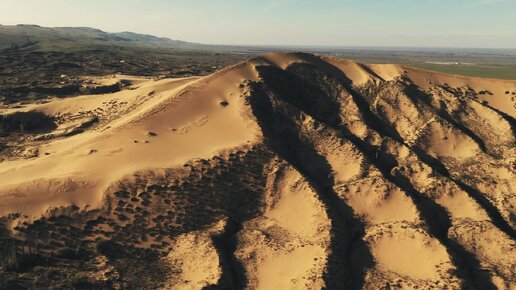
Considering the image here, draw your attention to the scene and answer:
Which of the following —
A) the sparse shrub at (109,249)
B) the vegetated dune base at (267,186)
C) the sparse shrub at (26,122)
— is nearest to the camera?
the sparse shrub at (109,249)

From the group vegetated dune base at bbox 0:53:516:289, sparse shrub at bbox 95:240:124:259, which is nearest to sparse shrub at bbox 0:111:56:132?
vegetated dune base at bbox 0:53:516:289

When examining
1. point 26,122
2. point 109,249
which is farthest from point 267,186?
point 26,122

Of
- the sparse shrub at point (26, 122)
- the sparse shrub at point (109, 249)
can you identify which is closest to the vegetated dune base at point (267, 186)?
the sparse shrub at point (109, 249)

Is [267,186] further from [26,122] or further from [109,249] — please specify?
[26,122]

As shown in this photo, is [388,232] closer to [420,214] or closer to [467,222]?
[420,214]

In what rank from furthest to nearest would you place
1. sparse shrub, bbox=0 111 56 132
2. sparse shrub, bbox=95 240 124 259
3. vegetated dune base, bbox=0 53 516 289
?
sparse shrub, bbox=0 111 56 132
vegetated dune base, bbox=0 53 516 289
sparse shrub, bbox=95 240 124 259

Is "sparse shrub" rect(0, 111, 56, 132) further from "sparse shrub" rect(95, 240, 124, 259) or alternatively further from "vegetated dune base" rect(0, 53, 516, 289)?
"sparse shrub" rect(95, 240, 124, 259)

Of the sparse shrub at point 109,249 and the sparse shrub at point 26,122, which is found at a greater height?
the sparse shrub at point 26,122

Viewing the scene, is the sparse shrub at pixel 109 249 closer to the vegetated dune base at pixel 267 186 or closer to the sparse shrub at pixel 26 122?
the vegetated dune base at pixel 267 186
